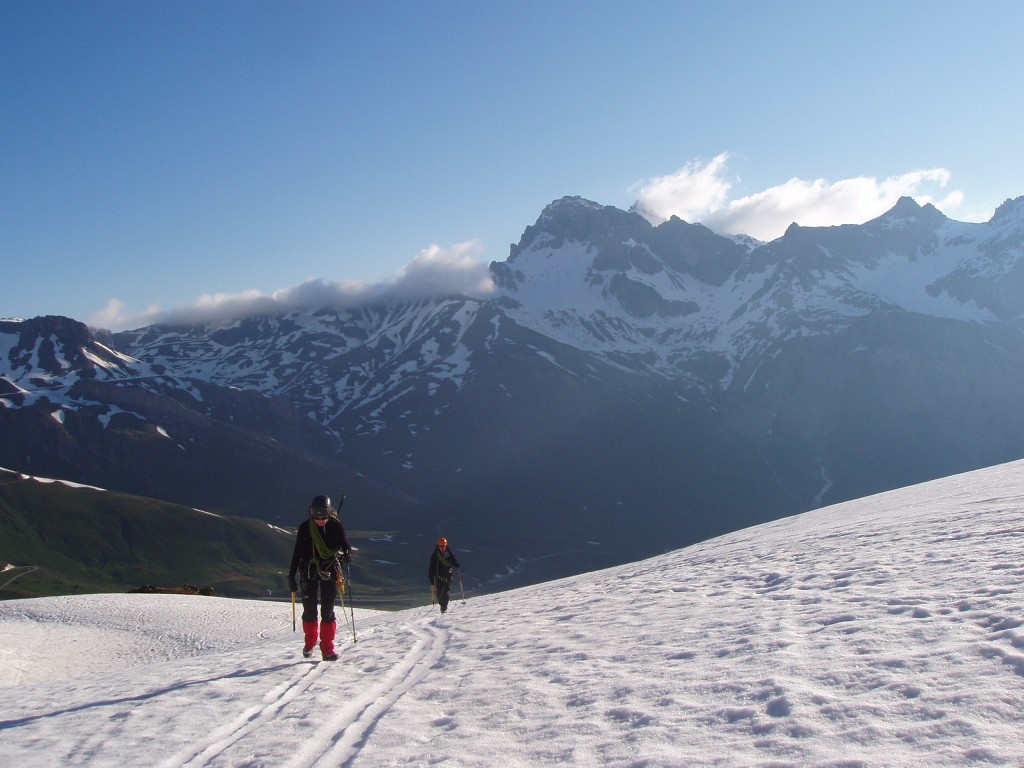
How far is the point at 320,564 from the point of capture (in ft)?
53.9

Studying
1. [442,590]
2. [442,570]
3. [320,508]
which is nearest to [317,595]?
[320,508]

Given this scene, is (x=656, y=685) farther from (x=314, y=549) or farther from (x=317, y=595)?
(x=317, y=595)

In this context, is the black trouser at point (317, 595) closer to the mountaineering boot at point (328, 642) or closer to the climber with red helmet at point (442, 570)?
the mountaineering boot at point (328, 642)

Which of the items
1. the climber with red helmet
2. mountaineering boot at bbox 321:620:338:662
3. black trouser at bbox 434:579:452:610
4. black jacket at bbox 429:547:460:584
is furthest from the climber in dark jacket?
black jacket at bbox 429:547:460:584

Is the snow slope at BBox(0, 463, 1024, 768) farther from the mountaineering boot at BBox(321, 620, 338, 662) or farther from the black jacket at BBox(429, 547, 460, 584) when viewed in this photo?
the black jacket at BBox(429, 547, 460, 584)

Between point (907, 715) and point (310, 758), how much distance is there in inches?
277

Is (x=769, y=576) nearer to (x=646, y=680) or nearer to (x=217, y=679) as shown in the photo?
(x=646, y=680)

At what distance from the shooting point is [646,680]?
428 inches

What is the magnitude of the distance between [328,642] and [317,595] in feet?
3.42

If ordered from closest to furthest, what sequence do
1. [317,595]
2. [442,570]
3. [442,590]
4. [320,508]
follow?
1. [320,508]
2. [317,595]
3. [442,590]
4. [442,570]

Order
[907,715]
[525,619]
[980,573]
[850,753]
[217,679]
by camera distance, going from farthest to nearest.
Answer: [525,619], [217,679], [980,573], [907,715], [850,753]

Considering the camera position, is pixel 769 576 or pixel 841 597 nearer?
pixel 841 597

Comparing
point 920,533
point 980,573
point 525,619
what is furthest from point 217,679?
point 920,533

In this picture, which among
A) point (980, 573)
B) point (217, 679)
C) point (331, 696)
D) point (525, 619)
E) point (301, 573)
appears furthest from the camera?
point (525, 619)
